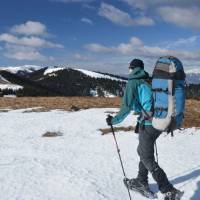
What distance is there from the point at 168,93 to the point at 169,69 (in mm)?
527

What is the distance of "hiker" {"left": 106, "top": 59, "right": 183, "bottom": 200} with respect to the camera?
328 inches

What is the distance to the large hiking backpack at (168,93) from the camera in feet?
25.5

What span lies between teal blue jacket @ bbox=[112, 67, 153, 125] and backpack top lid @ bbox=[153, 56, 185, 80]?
0.43 meters

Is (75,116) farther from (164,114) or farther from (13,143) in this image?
(164,114)

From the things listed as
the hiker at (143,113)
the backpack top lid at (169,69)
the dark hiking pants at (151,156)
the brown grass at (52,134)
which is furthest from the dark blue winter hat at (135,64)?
the brown grass at (52,134)

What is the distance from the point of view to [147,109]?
825 centimetres

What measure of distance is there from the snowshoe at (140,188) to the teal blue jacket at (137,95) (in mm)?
1949

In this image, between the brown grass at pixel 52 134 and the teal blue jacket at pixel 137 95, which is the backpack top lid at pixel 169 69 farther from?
the brown grass at pixel 52 134

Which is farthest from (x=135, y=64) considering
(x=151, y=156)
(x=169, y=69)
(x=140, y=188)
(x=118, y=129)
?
(x=118, y=129)

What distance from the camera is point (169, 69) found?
25.7 ft

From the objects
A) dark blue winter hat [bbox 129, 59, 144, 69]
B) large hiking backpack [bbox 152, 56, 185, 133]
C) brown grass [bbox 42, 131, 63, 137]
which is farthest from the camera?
brown grass [bbox 42, 131, 63, 137]

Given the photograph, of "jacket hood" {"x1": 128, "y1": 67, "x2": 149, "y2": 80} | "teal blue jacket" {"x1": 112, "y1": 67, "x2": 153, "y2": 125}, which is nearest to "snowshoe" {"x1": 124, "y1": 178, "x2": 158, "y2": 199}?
"teal blue jacket" {"x1": 112, "y1": 67, "x2": 153, "y2": 125}

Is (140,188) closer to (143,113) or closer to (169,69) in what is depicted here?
(143,113)

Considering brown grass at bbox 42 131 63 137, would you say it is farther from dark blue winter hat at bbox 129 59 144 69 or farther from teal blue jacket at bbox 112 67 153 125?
dark blue winter hat at bbox 129 59 144 69
